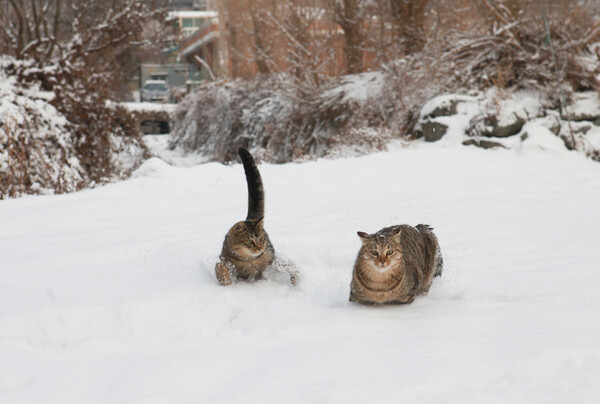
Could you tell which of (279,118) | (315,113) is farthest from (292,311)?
(279,118)

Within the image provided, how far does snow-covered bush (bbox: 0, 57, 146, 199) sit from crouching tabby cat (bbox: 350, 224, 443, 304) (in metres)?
6.80

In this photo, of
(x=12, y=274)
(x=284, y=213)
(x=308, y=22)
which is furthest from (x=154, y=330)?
(x=308, y=22)

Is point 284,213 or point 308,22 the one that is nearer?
point 284,213

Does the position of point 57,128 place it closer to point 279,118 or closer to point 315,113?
point 315,113

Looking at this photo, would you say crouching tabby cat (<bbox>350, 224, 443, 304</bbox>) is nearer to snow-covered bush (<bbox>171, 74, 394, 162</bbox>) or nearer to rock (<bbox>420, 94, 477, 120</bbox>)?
snow-covered bush (<bbox>171, 74, 394, 162</bbox>)

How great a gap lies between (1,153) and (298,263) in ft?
22.9

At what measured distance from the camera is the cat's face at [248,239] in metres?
3.74

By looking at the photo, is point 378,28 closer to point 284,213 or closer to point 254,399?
point 284,213

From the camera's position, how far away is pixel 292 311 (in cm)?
341

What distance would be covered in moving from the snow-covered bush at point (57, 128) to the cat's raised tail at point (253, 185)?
5725 mm

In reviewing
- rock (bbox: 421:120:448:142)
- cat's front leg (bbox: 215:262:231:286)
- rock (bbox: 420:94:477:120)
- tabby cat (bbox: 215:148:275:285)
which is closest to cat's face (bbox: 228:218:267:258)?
tabby cat (bbox: 215:148:275:285)

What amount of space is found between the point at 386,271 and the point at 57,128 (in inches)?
382

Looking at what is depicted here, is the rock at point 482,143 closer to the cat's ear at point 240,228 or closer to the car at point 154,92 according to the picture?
the cat's ear at point 240,228

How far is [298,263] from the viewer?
176 inches
